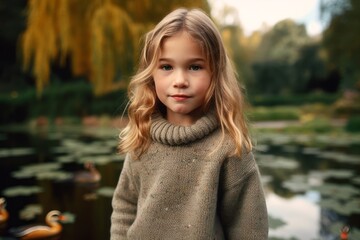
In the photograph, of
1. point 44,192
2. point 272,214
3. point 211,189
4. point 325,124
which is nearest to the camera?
point 211,189

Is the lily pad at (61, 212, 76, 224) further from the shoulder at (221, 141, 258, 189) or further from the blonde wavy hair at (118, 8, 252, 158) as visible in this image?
the shoulder at (221, 141, 258, 189)

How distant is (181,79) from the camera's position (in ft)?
3.59

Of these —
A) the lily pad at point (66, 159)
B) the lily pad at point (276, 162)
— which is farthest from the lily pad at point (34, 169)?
the lily pad at point (276, 162)

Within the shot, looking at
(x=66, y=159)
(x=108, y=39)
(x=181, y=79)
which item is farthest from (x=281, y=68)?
(x=181, y=79)

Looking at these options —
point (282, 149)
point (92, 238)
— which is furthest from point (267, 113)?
point (92, 238)

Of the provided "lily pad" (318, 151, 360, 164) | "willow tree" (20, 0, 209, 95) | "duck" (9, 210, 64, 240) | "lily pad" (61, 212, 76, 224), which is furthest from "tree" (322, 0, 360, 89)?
"duck" (9, 210, 64, 240)

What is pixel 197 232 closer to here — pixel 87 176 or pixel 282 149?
pixel 87 176

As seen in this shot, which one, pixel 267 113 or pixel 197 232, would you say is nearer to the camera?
pixel 197 232

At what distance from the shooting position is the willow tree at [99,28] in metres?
5.46

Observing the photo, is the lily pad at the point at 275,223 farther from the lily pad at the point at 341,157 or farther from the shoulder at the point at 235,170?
the lily pad at the point at 341,157

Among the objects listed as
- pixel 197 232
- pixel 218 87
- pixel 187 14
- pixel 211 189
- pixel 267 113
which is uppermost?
pixel 187 14

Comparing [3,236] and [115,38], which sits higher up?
[115,38]

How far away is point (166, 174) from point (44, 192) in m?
2.99

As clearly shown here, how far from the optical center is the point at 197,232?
1.13m
